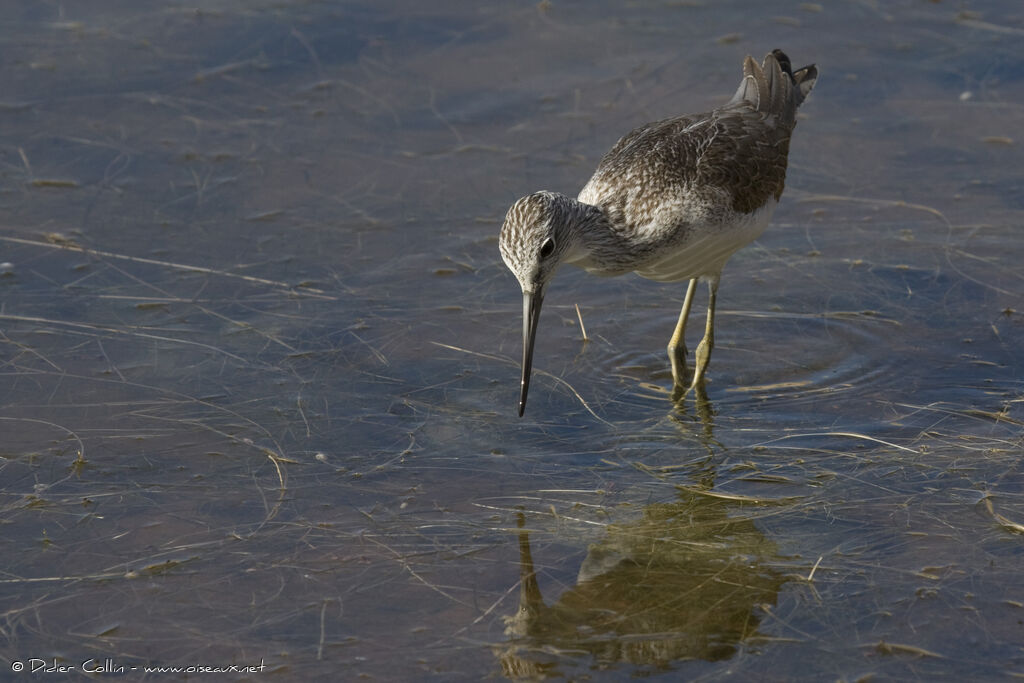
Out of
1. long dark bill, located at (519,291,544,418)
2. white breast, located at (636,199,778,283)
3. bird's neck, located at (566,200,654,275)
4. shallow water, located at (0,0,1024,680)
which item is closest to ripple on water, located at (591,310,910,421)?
shallow water, located at (0,0,1024,680)

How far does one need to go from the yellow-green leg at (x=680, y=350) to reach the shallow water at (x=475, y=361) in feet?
0.50

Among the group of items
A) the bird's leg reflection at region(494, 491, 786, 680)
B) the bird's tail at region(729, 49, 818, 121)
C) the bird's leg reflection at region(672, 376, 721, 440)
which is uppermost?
the bird's tail at region(729, 49, 818, 121)

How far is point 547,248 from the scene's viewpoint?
19.7 feet

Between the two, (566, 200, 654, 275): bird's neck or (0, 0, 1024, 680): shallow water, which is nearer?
(0, 0, 1024, 680): shallow water

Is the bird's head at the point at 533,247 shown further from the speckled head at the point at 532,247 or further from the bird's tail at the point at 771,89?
the bird's tail at the point at 771,89

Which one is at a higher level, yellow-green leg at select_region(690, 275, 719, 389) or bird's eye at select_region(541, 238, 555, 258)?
bird's eye at select_region(541, 238, 555, 258)

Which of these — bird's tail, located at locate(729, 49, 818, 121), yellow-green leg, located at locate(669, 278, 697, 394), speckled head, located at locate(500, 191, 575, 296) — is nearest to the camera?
Answer: speckled head, located at locate(500, 191, 575, 296)

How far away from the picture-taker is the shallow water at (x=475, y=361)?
4.92m

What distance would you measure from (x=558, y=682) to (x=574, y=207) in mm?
2530

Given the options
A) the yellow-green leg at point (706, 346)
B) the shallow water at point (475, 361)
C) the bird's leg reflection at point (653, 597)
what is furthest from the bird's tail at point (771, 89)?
the bird's leg reflection at point (653, 597)

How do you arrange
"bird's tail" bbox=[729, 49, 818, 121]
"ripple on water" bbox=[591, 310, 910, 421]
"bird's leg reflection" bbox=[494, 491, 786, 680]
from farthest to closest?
"bird's tail" bbox=[729, 49, 818, 121] < "ripple on water" bbox=[591, 310, 910, 421] < "bird's leg reflection" bbox=[494, 491, 786, 680]

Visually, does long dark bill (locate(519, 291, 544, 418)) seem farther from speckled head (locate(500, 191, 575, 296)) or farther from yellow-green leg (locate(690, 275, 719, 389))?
yellow-green leg (locate(690, 275, 719, 389))

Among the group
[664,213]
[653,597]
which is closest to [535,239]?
[664,213]

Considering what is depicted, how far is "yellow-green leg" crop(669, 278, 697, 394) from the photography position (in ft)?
22.7
